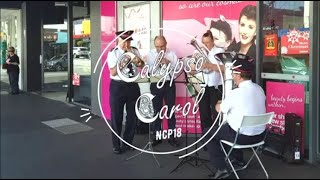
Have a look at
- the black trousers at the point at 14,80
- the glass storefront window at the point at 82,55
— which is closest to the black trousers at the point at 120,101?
the glass storefront window at the point at 82,55

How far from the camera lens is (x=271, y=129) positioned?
6.37 metres

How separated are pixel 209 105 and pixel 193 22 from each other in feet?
5.51

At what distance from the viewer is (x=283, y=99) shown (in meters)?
6.21

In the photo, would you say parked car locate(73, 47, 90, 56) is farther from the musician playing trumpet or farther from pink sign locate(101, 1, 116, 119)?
the musician playing trumpet

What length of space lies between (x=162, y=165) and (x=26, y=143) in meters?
2.50

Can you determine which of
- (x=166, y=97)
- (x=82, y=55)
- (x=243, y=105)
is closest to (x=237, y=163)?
(x=243, y=105)

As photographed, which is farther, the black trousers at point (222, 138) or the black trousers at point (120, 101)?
the black trousers at point (120, 101)

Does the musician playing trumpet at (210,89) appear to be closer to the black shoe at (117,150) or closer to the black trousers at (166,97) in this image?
the black trousers at (166,97)

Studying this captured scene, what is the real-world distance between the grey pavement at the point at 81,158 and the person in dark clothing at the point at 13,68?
18.3ft

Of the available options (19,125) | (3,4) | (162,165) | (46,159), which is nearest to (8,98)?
(3,4)

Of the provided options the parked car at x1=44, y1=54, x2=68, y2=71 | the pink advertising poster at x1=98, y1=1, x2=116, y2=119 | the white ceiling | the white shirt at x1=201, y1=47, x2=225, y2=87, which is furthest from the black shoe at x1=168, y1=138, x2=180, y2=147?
the white ceiling

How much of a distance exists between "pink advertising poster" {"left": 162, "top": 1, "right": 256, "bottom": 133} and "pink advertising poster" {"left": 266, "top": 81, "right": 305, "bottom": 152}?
2.75ft

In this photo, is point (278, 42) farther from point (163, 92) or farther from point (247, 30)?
point (163, 92)

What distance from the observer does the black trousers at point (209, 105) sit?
6402 millimetres
